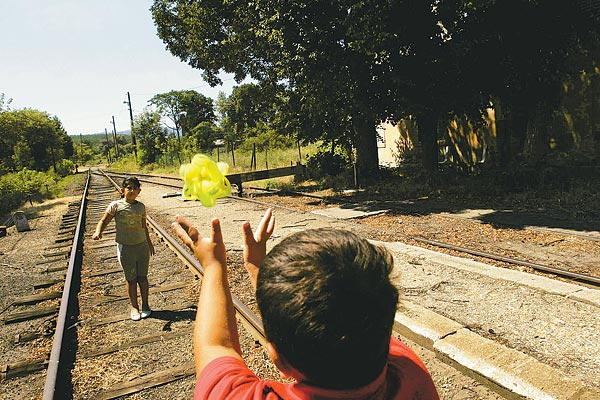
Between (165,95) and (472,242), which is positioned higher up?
(165,95)

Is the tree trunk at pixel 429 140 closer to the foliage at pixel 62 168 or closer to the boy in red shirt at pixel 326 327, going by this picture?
the boy in red shirt at pixel 326 327

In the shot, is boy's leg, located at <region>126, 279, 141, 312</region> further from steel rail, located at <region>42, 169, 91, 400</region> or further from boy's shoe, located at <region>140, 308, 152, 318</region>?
steel rail, located at <region>42, 169, 91, 400</region>

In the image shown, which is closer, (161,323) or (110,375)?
(110,375)

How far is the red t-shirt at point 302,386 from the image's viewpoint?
1.06 meters

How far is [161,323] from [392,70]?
11.2m

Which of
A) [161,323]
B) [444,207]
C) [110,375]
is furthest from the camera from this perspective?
[444,207]

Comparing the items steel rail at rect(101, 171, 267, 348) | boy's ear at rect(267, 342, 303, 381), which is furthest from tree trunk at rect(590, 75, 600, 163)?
boy's ear at rect(267, 342, 303, 381)

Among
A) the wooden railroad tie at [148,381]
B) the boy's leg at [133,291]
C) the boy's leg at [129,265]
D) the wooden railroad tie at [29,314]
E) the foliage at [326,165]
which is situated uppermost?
the foliage at [326,165]

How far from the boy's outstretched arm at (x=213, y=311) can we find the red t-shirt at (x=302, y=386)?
0.05 meters

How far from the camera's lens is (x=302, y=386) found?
1083 millimetres

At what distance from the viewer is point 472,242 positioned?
8234mm

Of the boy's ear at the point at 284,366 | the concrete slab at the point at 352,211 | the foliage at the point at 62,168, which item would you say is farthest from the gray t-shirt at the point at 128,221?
the foliage at the point at 62,168

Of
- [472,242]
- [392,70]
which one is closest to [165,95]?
[392,70]

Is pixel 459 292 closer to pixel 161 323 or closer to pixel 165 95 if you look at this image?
pixel 161 323
